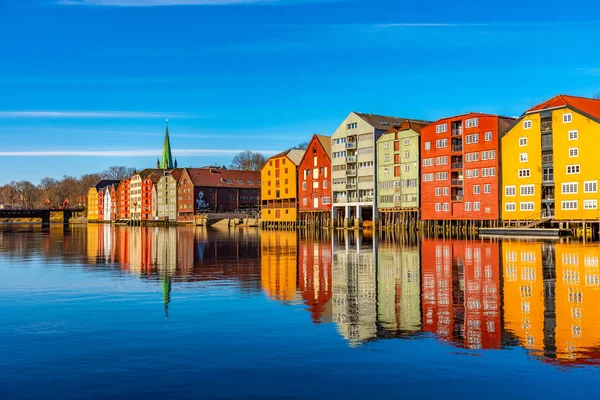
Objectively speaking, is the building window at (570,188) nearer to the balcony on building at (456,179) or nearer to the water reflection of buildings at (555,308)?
the balcony on building at (456,179)

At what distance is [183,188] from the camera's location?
538 ft

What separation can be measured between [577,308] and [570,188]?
61.1 metres

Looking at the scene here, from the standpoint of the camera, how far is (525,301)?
805 inches

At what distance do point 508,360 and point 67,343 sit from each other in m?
10.6

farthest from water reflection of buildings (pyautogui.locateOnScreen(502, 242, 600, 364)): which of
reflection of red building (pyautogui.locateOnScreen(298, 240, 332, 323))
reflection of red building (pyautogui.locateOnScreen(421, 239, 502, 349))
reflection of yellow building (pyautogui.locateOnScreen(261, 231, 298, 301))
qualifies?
reflection of yellow building (pyautogui.locateOnScreen(261, 231, 298, 301))

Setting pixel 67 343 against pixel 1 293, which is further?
pixel 1 293

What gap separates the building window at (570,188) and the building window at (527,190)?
15.0 ft

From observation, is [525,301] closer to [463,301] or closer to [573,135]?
[463,301]

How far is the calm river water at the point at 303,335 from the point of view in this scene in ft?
36.9

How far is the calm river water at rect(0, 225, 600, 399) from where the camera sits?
36.9 ft

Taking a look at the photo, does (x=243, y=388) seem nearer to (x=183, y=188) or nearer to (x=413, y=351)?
(x=413, y=351)

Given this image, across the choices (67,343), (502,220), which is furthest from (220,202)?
(67,343)

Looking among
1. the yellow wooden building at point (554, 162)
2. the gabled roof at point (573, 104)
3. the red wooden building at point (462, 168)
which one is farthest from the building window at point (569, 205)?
the gabled roof at point (573, 104)

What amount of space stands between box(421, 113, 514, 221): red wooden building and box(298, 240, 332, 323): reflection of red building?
51255mm
